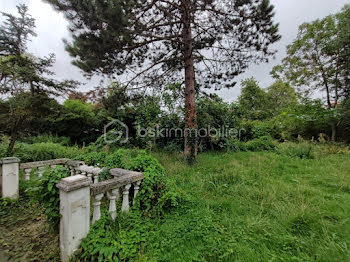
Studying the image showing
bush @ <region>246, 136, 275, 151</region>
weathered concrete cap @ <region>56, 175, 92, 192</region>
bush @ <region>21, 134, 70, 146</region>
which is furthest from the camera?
bush @ <region>246, 136, 275, 151</region>

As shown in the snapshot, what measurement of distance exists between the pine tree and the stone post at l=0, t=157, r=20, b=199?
257 cm

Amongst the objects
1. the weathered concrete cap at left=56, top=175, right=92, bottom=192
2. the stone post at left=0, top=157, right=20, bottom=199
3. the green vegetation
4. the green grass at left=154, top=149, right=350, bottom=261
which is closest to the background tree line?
the green vegetation

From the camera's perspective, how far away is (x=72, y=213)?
50.0 inches

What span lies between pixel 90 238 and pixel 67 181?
2.06 ft

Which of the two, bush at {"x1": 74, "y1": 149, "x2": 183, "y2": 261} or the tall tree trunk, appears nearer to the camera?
bush at {"x1": 74, "y1": 149, "x2": 183, "y2": 261}

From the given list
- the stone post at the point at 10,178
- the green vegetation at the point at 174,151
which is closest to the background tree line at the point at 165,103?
the green vegetation at the point at 174,151

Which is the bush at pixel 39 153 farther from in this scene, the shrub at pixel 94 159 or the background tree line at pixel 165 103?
the shrub at pixel 94 159

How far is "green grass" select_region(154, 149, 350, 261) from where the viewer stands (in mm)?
1409

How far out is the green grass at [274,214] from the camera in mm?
1409

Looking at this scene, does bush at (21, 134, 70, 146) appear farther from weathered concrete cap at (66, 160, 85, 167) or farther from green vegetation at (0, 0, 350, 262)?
weathered concrete cap at (66, 160, 85, 167)

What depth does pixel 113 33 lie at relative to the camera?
9.52 ft

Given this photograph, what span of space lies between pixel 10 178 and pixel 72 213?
223 centimetres

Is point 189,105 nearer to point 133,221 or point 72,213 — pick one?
point 133,221

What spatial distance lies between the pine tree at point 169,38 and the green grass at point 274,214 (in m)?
1.81
